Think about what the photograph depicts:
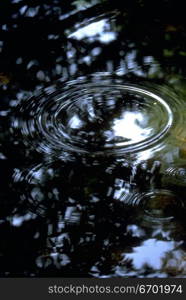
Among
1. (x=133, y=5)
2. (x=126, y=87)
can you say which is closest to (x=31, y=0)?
(x=133, y=5)

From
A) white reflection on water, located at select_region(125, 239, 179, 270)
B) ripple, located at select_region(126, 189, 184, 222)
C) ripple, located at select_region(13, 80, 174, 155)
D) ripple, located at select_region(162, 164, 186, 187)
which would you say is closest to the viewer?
white reflection on water, located at select_region(125, 239, 179, 270)

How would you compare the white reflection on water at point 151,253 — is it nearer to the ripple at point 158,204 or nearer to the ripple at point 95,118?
the ripple at point 158,204

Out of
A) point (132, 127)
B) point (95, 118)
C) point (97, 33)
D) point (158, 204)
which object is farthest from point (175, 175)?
point (97, 33)

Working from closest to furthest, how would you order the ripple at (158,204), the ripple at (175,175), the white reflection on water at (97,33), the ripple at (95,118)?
the ripple at (158,204), the ripple at (175,175), the ripple at (95,118), the white reflection on water at (97,33)

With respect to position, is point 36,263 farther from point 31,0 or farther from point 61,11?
point 31,0

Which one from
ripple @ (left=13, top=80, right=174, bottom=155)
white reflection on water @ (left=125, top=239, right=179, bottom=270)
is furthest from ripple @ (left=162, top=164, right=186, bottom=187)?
white reflection on water @ (left=125, top=239, right=179, bottom=270)

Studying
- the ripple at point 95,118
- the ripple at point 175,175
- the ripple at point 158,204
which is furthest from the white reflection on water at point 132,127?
the ripple at point 158,204

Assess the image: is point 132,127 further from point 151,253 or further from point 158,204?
point 151,253

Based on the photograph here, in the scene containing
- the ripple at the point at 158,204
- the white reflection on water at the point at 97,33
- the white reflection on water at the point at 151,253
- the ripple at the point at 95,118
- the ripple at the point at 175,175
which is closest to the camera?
the white reflection on water at the point at 151,253

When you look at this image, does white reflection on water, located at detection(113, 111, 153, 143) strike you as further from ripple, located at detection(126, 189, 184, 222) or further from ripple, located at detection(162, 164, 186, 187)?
ripple, located at detection(126, 189, 184, 222)
